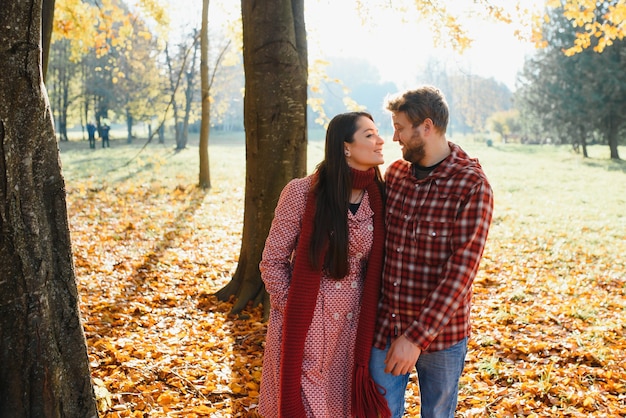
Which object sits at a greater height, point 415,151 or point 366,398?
point 415,151

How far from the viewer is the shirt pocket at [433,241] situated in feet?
8.24

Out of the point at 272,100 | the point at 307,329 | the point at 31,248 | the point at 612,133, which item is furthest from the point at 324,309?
the point at 612,133

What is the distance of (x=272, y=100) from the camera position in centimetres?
541

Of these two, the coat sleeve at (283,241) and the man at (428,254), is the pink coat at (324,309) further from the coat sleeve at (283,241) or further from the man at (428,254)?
the man at (428,254)

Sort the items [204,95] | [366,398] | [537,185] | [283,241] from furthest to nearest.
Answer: [537,185], [204,95], [283,241], [366,398]

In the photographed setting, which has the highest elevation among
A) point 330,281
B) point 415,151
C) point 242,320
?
point 415,151

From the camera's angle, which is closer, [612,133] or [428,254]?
[428,254]

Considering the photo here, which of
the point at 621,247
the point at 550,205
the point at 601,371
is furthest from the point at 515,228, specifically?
the point at 601,371

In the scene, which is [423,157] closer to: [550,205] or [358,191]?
[358,191]

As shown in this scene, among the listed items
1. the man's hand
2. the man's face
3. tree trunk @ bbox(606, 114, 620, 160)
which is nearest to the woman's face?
the man's face

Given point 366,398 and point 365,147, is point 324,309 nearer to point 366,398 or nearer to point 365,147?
point 366,398

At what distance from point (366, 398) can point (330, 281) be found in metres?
0.59

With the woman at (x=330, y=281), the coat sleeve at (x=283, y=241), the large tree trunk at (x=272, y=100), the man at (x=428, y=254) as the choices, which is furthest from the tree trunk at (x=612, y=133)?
the coat sleeve at (x=283, y=241)

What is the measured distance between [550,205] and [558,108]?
20420mm
